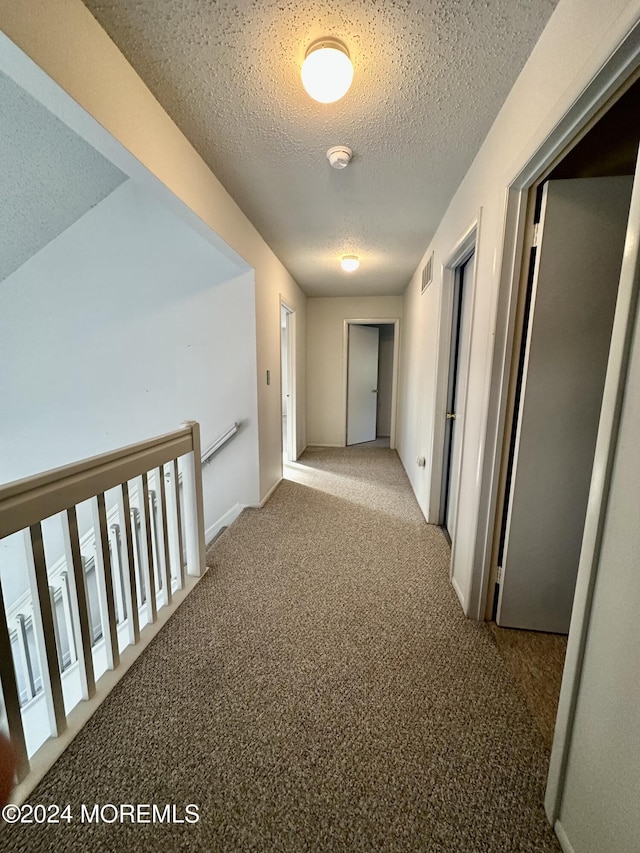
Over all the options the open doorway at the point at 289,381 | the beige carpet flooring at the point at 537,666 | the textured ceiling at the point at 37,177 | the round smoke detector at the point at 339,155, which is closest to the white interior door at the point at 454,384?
the beige carpet flooring at the point at 537,666

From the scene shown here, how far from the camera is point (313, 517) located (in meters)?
2.69

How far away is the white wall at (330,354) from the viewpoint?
4.83 metres

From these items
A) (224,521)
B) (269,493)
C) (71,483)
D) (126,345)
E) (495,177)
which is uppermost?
(495,177)

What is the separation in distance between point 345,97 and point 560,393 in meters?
1.53

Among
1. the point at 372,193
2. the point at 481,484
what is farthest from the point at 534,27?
the point at 481,484

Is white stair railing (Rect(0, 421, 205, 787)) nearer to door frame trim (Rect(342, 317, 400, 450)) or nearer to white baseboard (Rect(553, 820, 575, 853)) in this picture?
white baseboard (Rect(553, 820, 575, 853))

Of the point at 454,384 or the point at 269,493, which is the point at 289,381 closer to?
the point at 269,493

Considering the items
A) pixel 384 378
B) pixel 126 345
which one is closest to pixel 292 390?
pixel 126 345

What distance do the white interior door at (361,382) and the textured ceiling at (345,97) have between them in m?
→ 2.87

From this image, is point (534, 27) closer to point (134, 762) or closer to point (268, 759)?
point (268, 759)

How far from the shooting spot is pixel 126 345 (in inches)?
110

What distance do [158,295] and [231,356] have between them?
815mm

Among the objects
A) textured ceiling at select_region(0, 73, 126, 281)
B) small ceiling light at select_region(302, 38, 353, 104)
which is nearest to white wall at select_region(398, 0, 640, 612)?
small ceiling light at select_region(302, 38, 353, 104)

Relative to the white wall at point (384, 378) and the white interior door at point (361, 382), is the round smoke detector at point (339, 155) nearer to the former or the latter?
the white interior door at point (361, 382)
